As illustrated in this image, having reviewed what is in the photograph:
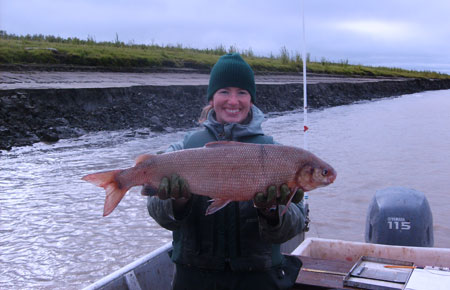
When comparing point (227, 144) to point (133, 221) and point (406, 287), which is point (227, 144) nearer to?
point (406, 287)

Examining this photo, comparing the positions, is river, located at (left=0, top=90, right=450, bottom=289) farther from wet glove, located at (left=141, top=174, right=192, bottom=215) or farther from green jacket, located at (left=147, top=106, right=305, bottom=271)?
wet glove, located at (left=141, top=174, right=192, bottom=215)

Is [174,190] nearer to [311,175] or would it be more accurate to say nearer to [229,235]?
[229,235]

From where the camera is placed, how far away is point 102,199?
8805mm

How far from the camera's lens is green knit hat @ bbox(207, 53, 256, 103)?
132 inches

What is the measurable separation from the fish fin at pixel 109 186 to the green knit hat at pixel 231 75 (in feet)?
3.01

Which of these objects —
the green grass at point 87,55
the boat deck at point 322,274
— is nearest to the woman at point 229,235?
the boat deck at point 322,274

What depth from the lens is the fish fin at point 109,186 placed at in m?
3.01

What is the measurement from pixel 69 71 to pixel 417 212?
589 inches

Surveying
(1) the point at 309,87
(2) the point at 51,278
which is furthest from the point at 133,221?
(1) the point at 309,87

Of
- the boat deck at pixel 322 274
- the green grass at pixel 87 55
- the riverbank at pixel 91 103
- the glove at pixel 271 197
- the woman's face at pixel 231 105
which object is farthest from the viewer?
the green grass at pixel 87 55

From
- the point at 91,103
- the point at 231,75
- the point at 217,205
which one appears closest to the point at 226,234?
the point at 217,205

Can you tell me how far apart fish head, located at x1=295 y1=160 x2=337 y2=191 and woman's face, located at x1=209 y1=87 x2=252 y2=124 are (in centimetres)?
62

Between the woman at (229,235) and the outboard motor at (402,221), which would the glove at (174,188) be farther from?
the outboard motor at (402,221)

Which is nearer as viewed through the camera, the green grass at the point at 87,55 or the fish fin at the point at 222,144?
the fish fin at the point at 222,144
